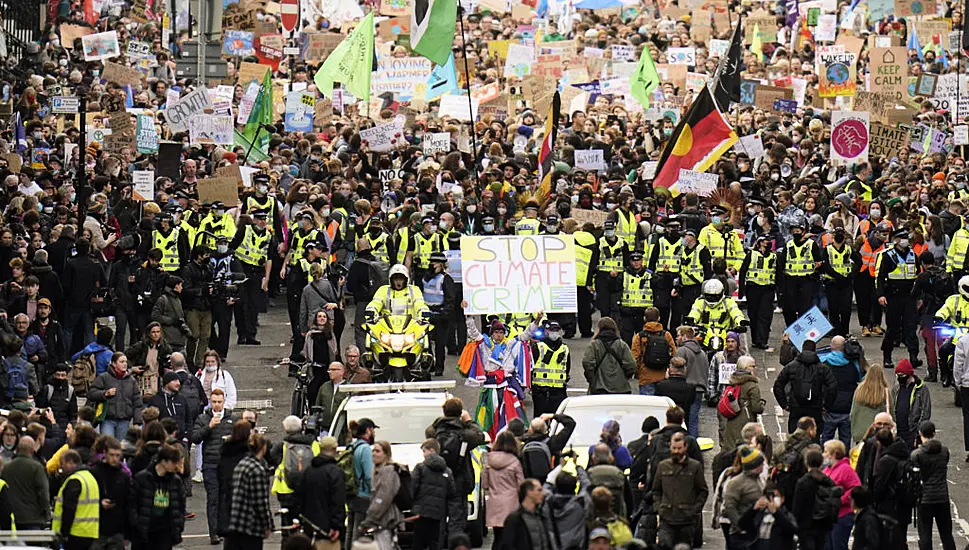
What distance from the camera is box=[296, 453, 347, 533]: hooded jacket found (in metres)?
19.0

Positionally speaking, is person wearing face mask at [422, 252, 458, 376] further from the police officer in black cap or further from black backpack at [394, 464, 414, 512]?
black backpack at [394, 464, 414, 512]

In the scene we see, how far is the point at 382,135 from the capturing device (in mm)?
36406

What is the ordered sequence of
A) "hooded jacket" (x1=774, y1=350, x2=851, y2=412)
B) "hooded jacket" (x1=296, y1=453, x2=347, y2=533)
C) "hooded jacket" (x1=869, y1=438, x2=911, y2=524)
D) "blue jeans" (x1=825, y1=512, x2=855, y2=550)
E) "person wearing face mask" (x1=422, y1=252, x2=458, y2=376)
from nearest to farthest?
"hooded jacket" (x1=296, y1=453, x2=347, y2=533) < "blue jeans" (x1=825, y1=512, x2=855, y2=550) < "hooded jacket" (x1=869, y1=438, x2=911, y2=524) < "hooded jacket" (x1=774, y1=350, x2=851, y2=412) < "person wearing face mask" (x1=422, y1=252, x2=458, y2=376)

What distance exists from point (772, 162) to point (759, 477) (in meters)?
18.0

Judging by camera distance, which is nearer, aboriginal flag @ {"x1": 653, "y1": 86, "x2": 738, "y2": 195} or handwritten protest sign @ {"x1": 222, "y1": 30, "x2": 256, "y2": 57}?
aboriginal flag @ {"x1": 653, "y1": 86, "x2": 738, "y2": 195}

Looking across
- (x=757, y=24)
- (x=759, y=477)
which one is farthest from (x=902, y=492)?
(x=757, y=24)

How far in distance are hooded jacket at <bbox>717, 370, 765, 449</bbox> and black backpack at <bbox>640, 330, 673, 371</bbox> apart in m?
2.21

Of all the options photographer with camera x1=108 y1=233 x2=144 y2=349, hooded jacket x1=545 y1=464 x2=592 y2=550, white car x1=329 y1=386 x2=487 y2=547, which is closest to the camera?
hooded jacket x1=545 y1=464 x2=592 y2=550

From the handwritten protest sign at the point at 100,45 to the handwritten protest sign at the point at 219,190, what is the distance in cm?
1284

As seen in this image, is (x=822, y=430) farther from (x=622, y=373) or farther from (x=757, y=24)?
(x=757, y=24)

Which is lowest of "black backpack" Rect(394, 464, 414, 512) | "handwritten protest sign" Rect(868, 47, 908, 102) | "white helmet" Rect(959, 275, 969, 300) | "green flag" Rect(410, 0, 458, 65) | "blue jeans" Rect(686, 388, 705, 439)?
"blue jeans" Rect(686, 388, 705, 439)

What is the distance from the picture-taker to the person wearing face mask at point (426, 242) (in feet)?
95.7

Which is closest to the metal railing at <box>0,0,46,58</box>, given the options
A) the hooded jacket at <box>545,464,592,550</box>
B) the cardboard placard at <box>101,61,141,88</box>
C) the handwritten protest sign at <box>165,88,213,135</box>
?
the cardboard placard at <box>101,61,141,88</box>

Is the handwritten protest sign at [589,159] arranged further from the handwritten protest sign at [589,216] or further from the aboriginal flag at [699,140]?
the handwritten protest sign at [589,216]
